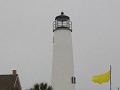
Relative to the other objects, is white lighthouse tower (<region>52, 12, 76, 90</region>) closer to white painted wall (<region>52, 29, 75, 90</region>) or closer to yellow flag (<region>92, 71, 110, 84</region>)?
white painted wall (<region>52, 29, 75, 90</region>)

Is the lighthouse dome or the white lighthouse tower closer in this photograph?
the white lighthouse tower

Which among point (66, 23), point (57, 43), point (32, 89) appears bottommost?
point (32, 89)

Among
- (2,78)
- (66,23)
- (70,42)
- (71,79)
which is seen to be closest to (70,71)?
(71,79)

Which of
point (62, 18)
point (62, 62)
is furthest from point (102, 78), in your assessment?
point (62, 18)

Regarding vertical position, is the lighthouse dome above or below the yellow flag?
above

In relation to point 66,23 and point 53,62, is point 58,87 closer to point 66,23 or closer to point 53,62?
point 53,62

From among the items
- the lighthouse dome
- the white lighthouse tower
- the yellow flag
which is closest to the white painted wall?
the white lighthouse tower

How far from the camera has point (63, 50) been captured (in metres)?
27.0

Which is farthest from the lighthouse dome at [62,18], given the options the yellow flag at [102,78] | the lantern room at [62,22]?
the yellow flag at [102,78]

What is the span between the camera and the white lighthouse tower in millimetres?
26594

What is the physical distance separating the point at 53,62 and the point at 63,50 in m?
1.27

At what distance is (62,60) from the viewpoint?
26.8m

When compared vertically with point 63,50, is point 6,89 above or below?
below

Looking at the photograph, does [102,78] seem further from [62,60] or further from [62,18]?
[62,18]
